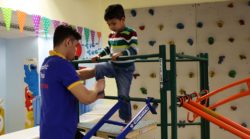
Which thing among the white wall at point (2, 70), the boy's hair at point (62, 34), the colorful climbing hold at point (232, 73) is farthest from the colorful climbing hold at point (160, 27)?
the boy's hair at point (62, 34)

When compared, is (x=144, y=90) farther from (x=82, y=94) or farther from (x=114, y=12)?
(x=82, y=94)

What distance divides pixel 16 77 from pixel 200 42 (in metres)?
2.82

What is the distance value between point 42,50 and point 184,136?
8.81 feet

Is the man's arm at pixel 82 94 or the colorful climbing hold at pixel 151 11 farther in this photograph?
the colorful climbing hold at pixel 151 11

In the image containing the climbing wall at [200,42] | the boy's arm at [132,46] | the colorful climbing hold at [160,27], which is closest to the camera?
the boy's arm at [132,46]

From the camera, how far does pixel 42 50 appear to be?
361 centimetres

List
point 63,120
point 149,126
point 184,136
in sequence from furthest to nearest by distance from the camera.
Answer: point 184,136
point 149,126
point 63,120

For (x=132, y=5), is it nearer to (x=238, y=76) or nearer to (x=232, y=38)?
(x=232, y=38)

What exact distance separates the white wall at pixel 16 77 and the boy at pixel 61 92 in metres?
1.69

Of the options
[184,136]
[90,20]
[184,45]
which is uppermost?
[90,20]

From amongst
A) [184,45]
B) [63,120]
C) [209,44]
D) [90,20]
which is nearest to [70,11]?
[90,20]

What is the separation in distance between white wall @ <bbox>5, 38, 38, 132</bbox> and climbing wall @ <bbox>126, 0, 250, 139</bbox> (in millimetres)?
2070

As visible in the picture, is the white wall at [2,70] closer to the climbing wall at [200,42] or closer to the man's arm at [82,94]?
the man's arm at [82,94]

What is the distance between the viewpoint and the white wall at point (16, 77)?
3465 mm
